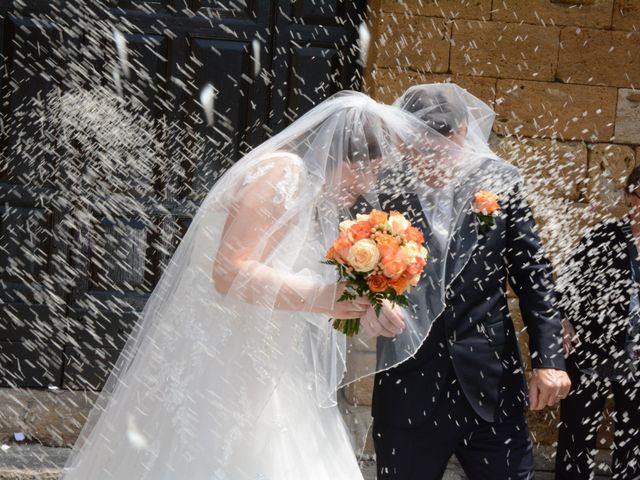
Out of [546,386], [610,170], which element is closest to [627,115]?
[610,170]

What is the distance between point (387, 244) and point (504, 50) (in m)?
2.93

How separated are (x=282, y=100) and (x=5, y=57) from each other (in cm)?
160

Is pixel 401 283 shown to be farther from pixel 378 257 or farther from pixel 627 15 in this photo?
pixel 627 15

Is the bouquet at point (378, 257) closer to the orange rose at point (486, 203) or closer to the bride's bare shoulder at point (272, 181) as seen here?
the bride's bare shoulder at point (272, 181)

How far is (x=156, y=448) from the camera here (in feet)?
10.2

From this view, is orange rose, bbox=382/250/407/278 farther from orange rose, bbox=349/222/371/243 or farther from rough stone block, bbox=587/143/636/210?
rough stone block, bbox=587/143/636/210

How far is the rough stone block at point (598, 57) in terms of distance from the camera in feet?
18.2

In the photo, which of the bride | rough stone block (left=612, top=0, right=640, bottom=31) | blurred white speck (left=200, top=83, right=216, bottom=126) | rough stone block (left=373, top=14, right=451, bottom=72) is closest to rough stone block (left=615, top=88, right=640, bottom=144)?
rough stone block (left=612, top=0, right=640, bottom=31)

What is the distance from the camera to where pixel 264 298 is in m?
3.00

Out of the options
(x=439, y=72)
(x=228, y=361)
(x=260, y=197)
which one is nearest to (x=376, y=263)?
(x=260, y=197)

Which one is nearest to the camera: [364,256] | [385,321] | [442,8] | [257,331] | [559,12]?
[364,256]

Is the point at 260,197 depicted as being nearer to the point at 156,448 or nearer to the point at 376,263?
the point at 376,263

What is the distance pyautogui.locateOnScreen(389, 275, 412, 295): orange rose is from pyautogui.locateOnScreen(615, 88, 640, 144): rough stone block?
10.3ft

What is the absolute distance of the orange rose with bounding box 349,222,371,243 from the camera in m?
2.91
